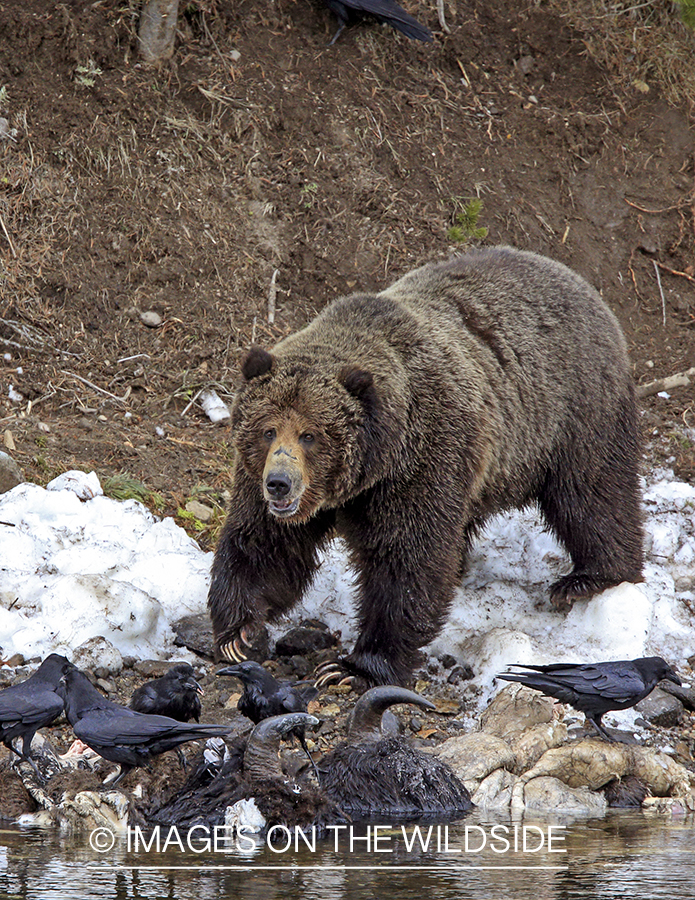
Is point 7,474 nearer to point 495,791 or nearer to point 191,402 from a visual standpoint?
point 191,402

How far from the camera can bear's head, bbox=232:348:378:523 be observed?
20.7ft

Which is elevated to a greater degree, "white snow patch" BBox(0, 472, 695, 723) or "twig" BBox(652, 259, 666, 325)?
"twig" BBox(652, 259, 666, 325)

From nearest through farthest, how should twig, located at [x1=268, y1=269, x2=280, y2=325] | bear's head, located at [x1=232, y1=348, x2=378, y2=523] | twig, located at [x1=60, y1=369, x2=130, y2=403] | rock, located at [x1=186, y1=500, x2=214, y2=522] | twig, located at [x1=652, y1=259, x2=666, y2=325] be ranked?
bear's head, located at [x1=232, y1=348, x2=378, y2=523] → rock, located at [x1=186, y1=500, x2=214, y2=522] → twig, located at [x1=60, y1=369, x2=130, y2=403] → twig, located at [x1=268, y1=269, x2=280, y2=325] → twig, located at [x1=652, y1=259, x2=666, y2=325]

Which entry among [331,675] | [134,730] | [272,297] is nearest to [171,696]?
[134,730]

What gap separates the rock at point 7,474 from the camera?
820 centimetres

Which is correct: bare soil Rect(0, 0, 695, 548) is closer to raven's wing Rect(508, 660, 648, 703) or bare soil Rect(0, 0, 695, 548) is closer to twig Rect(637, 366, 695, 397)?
twig Rect(637, 366, 695, 397)

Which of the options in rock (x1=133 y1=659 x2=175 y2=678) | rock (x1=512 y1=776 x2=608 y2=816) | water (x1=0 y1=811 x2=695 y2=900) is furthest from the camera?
rock (x1=133 y1=659 x2=175 y2=678)

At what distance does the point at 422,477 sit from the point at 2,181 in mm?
6279

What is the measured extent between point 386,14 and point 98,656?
8283 mm

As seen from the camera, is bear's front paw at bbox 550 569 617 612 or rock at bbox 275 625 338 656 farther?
bear's front paw at bbox 550 569 617 612

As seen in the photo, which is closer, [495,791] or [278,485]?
[495,791]

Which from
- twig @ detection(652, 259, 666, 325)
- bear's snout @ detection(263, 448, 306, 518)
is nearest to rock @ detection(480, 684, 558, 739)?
bear's snout @ detection(263, 448, 306, 518)

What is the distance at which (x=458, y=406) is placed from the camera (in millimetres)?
6852

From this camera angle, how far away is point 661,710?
6.53 m
